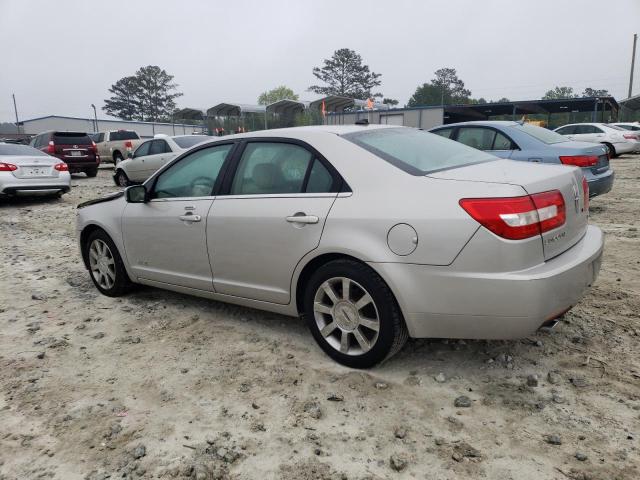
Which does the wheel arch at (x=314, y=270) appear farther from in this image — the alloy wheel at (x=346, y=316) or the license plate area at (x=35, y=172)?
the license plate area at (x=35, y=172)

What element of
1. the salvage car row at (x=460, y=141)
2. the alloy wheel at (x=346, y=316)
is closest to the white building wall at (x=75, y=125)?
the salvage car row at (x=460, y=141)

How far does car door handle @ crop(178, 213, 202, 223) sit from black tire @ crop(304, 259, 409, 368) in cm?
→ 111

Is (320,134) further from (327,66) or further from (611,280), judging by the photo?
(327,66)

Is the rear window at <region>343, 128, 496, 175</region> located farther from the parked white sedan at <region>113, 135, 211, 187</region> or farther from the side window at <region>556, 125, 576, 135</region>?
the side window at <region>556, 125, 576, 135</region>

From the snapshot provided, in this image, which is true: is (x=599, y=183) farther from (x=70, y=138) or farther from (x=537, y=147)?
(x=70, y=138)

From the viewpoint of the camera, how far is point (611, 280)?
4.52m

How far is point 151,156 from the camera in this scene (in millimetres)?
12891

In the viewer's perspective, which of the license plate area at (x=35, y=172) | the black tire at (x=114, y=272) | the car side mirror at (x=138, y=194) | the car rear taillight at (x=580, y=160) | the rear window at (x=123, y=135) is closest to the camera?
the car side mirror at (x=138, y=194)

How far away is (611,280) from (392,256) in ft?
9.53

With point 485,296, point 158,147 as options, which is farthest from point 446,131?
point 158,147

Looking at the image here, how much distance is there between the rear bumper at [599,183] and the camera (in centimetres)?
678

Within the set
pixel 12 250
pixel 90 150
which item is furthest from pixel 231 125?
pixel 12 250

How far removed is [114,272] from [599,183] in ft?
20.9

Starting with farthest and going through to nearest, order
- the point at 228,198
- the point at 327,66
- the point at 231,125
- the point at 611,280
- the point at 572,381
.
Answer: the point at 327,66 → the point at 231,125 → the point at 611,280 → the point at 228,198 → the point at 572,381
